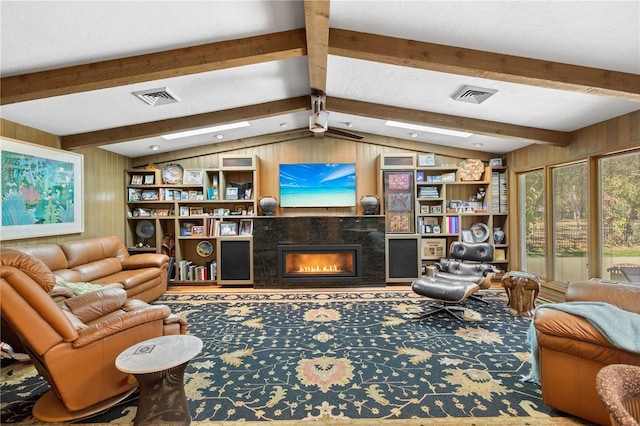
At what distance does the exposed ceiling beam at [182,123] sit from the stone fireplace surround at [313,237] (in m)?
1.72

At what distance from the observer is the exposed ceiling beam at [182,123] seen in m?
3.97

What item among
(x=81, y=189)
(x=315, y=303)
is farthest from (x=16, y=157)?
(x=315, y=303)

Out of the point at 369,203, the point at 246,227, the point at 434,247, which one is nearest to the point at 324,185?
the point at 369,203

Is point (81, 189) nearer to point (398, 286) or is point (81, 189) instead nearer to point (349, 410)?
point (349, 410)

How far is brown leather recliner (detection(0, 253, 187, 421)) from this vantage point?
1623 mm

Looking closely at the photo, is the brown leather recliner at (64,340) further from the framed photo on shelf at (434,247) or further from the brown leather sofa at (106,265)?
the framed photo on shelf at (434,247)

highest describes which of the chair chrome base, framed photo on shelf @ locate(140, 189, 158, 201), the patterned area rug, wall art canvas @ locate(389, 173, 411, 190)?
wall art canvas @ locate(389, 173, 411, 190)

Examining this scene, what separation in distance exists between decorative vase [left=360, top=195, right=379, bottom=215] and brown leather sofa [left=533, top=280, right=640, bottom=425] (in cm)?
320

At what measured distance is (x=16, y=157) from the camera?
325 cm

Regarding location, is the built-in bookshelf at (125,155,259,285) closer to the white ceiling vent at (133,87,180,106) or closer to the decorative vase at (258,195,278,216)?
the decorative vase at (258,195,278,216)

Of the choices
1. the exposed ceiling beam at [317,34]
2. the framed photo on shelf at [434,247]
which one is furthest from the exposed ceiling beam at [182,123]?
the framed photo on shelf at [434,247]

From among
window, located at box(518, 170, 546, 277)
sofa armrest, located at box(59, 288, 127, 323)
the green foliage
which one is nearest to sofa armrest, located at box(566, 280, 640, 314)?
window, located at box(518, 170, 546, 277)

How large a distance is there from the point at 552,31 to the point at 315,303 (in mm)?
3719

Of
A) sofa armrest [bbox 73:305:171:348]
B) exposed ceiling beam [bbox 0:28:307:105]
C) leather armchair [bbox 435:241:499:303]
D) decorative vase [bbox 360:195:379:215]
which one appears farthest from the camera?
decorative vase [bbox 360:195:379:215]
